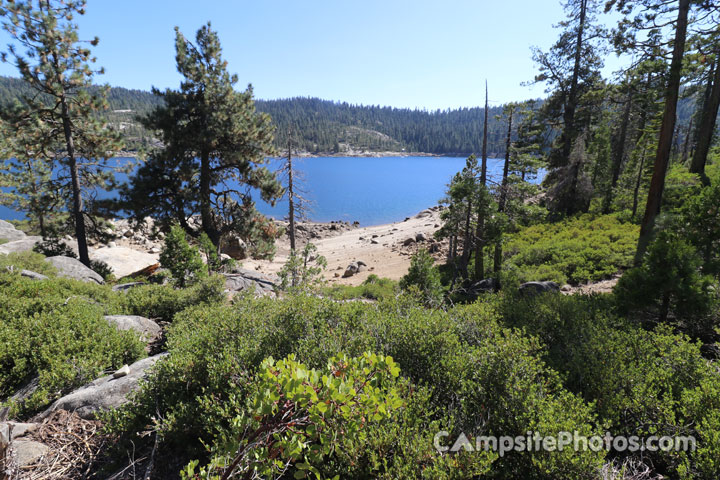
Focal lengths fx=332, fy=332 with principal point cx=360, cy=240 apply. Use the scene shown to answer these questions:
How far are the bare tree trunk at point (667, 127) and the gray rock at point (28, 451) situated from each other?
1335cm

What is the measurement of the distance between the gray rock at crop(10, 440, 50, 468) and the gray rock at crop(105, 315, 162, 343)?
3.19m

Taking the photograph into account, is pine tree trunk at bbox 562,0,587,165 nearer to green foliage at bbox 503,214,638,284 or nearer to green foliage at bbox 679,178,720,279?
green foliage at bbox 503,214,638,284

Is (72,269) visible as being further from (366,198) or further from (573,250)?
(366,198)

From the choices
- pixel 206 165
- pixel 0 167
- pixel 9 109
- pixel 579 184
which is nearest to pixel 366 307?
pixel 206 165

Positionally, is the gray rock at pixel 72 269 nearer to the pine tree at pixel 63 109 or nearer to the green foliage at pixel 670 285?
the pine tree at pixel 63 109

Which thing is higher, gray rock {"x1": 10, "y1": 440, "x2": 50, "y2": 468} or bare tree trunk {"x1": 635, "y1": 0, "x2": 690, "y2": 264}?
bare tree trunk {"x1": 635, "y1": 0, "x2": 690, "y2": 264}

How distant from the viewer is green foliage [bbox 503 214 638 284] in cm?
1422

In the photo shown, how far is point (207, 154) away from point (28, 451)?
1445cm

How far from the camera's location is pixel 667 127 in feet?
32.4

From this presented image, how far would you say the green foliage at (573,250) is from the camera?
14.2m

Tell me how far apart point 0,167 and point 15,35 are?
21.7 feet

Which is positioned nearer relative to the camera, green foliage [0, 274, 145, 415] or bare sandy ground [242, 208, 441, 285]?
green foliage [0, 274, 145, 415]

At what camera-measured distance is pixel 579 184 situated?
23.4 m

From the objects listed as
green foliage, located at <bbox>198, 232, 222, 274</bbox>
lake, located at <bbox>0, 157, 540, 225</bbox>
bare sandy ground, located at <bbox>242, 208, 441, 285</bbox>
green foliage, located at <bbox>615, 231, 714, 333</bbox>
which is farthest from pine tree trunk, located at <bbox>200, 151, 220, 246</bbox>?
lake, located at <bbox>0, 157, 540, 225</bbox>
